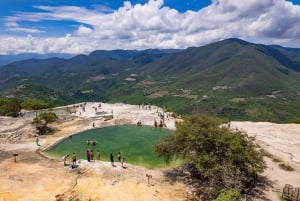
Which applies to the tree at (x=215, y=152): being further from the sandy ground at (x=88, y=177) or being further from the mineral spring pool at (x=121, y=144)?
the mineral spring pool at (x=121, y=144)

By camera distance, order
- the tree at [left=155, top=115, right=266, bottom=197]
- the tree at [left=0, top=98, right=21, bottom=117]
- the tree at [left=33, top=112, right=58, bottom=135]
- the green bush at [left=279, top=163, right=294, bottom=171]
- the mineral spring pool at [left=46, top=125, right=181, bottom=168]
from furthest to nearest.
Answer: the tree at [left=0, top=98, right=21, bottom=117]
the tree at [left=33, top=112, right=58, bottom=135]
the mineral spring pool at [left=46, top=125, right=181, bottom=168]
the green bush at [left=279, top=163, right=294, bottom=171]
the tree at [left=155, top=115, right=266, bottom=197]

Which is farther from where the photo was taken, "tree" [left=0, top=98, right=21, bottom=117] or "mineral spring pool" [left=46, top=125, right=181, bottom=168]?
"tree" [left=0, top=98, right=21, bottom=117]

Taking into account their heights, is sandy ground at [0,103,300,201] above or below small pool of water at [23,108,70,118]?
below

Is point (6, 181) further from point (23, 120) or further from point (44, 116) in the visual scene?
point (23, 120)

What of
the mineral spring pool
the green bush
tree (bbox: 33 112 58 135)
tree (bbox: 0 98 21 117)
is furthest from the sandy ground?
tree (bbox: 0 98 21 117)

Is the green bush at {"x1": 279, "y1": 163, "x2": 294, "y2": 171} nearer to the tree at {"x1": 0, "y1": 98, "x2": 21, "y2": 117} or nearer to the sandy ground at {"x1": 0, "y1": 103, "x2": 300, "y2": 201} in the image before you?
the sandy ground at {"x1": 0, "y1": 103, "x2": 300, "y2": 201}

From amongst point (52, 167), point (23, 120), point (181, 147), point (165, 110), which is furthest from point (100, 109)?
point (181, 147)

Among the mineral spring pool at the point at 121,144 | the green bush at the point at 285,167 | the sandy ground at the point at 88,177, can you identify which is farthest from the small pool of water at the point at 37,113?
the green bush at the point at 285,167
